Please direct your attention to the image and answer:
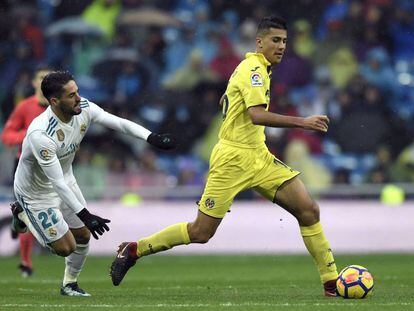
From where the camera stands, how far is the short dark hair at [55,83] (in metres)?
9.55

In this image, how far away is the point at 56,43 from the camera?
20.2 meters

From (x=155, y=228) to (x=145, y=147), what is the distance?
170 cm

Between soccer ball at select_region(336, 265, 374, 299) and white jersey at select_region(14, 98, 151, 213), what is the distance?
6.98 ft

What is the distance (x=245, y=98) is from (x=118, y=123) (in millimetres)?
1166

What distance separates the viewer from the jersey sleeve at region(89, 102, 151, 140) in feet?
31.7

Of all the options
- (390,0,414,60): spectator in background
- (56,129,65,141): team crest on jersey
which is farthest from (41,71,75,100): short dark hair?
(390,0,414,60): spectator in background

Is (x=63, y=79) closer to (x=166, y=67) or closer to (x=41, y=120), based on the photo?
(x=41, y=120)

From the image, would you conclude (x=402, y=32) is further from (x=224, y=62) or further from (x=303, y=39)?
(x=224, y=62)

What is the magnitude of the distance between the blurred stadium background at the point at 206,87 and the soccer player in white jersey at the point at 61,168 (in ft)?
23.8

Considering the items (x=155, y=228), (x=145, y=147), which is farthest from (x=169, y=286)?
(x=145, y=147)

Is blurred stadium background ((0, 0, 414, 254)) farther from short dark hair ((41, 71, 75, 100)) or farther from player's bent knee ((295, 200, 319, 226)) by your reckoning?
short dark hair ((41, 71, 75, 100))

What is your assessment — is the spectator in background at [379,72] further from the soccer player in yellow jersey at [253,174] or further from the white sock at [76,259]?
the white sock at [76,259]

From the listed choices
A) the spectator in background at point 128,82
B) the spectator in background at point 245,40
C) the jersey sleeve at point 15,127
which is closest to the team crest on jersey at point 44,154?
the jersey sleeve at point 15,127

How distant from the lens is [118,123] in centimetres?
973
